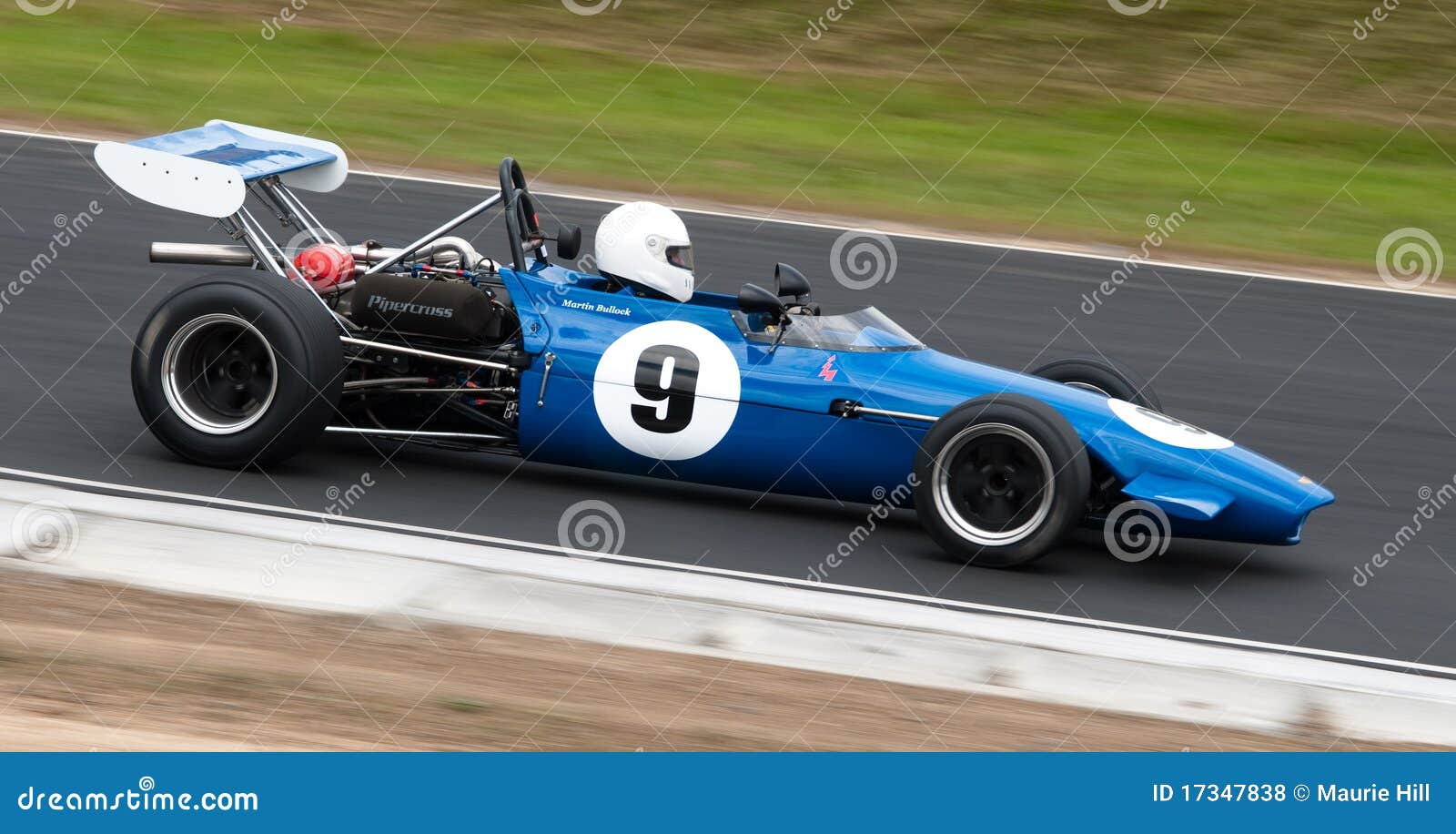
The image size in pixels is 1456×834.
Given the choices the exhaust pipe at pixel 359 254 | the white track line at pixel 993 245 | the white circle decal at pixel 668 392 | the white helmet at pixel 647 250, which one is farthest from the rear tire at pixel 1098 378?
the white track line at pixel 993 245

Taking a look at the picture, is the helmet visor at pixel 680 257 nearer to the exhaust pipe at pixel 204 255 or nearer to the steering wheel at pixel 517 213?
the steering wheel at pixel 517 213

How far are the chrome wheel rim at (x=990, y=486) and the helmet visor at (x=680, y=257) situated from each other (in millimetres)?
1522

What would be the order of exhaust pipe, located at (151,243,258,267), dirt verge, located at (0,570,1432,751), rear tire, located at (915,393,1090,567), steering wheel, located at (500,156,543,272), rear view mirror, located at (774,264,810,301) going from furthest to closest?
exhaust pipe, located at (151,243,258,267), steering wheel, located at (500,156,543,272), rear view mirror, located at (774,264,810,301), rear tire, located at (915,393,1090,567), dirt verge, located at (0,570,1432,751)

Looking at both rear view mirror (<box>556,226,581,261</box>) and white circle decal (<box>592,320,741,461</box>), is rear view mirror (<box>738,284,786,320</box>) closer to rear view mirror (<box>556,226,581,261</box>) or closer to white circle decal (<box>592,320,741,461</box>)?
white circle decal (<box>592,320,741,461</box>)

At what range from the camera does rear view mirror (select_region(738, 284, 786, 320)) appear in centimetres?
710

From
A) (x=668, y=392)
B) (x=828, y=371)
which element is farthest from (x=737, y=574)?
(x=828, y=371)

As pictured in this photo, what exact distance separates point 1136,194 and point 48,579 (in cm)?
1159

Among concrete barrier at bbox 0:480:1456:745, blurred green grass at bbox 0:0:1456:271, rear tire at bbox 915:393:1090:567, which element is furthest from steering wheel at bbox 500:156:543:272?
blurred green grass at bbox 0:0:1456:271

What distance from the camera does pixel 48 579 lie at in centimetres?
604

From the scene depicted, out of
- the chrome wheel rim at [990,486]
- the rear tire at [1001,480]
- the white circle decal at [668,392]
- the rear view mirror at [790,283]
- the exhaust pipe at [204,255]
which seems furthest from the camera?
the exhaust pipe at [204,255]

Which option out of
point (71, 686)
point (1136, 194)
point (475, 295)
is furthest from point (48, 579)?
point (1136, 194)

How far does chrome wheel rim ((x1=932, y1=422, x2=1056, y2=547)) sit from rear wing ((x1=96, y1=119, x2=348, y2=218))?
10.7ft

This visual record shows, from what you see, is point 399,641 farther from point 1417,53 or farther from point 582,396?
point 1417,53

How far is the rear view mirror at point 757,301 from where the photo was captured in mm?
7102
